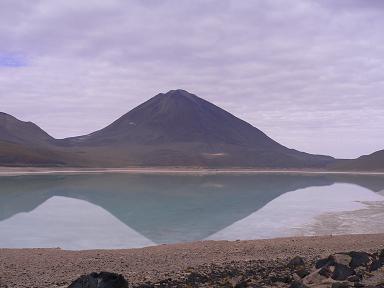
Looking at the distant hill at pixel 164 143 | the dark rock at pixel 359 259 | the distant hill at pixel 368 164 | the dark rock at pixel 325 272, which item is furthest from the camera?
the distant hill at pixel 368 164

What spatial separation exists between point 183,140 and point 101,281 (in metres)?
102

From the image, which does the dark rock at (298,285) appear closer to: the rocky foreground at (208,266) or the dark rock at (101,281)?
the rocky foreground at (208,266)

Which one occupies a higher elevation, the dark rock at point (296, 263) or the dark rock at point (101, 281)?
the dark rock at point (101, 281)

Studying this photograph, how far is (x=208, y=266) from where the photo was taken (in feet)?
27.1

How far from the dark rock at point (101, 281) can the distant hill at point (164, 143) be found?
183 ft

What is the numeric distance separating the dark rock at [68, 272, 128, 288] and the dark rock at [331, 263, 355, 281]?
8.45 ft

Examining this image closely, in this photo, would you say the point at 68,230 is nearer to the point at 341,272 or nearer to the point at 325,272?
the point at 325,272

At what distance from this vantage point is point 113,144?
4031 inches

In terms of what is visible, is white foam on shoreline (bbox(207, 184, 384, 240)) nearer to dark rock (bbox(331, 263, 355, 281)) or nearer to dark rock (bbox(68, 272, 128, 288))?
dark rock (bbox(331, 263, 355, 281))

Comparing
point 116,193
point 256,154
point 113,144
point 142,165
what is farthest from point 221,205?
point 113,144

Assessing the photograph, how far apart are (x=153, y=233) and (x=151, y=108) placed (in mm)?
113150

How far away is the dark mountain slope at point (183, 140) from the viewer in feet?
268

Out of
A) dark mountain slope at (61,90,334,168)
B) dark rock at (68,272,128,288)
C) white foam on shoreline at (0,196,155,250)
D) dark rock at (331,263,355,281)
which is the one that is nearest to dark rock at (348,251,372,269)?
dark rock at (331,263,355,281)

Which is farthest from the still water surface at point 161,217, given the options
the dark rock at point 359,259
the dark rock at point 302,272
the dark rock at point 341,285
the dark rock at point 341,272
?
the dark rock at point 341,285
